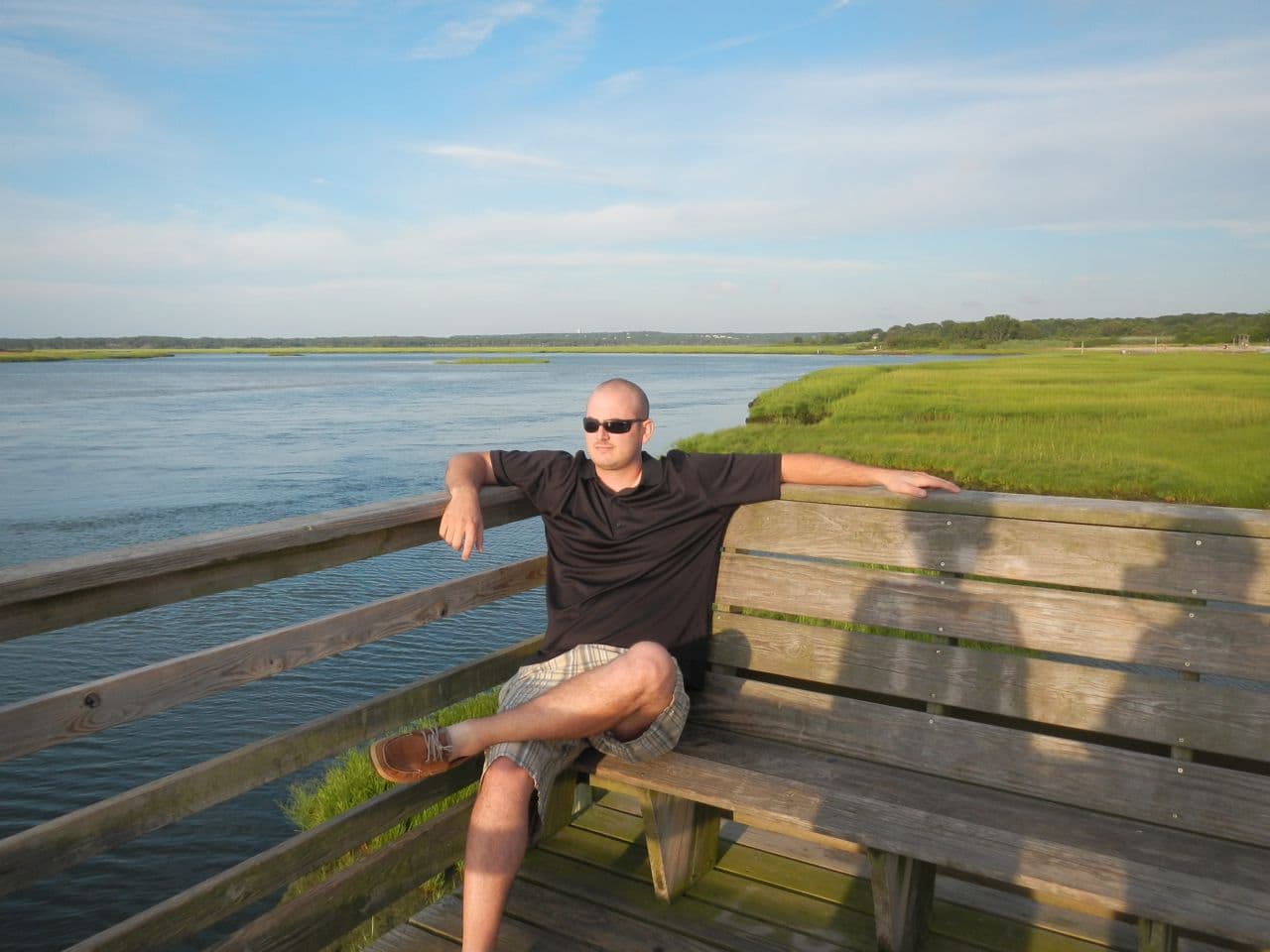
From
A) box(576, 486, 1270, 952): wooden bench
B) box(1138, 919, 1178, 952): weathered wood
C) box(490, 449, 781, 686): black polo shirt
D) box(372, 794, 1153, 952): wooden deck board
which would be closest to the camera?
box(1138, 919, 1178, 952): weathered wood

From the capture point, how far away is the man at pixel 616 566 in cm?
295

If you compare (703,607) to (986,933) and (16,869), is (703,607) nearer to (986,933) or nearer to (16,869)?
(986,933)

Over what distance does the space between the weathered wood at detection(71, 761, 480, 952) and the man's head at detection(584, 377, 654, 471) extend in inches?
45.5

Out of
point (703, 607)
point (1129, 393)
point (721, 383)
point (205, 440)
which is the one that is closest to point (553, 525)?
point (703, 607)

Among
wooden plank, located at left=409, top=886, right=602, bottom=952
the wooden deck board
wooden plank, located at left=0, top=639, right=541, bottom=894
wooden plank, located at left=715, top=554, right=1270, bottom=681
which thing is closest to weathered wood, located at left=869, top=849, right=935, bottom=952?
the wooden deck board

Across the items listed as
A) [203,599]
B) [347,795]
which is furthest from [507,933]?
[203,599]

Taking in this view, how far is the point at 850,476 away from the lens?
3.37m

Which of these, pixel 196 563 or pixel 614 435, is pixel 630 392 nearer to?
pixel 614 435

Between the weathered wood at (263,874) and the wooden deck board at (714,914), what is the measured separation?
14.0 inches

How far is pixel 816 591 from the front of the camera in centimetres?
347

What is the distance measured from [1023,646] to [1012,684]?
0.43 feet

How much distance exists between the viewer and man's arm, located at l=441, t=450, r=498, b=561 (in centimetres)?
326

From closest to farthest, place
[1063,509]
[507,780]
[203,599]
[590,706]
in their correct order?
[507,780] → [590,706] → [1063,509] → [203,599]

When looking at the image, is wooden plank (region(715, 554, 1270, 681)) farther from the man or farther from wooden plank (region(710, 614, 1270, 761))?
the man
